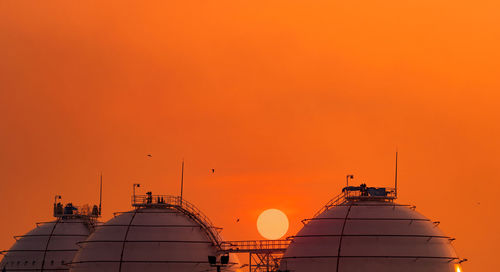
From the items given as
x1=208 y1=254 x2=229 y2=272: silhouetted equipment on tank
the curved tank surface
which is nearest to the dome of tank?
x1=208 y1=254 x2=229 y2=272: silhouetted equipment on tank

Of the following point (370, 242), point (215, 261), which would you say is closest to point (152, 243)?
point (215, 261)

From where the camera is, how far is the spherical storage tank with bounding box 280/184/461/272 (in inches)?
4006

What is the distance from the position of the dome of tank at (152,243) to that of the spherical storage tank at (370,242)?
8840mm

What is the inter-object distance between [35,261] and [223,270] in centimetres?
3041

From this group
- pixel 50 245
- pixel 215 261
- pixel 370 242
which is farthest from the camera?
pixel 50 245

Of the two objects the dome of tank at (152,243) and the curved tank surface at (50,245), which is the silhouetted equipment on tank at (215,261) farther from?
the curved tank surface at (50,245)

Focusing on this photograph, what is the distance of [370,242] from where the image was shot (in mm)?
102500

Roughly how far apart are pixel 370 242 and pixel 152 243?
19602mm

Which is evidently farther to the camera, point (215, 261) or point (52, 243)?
point (52, 243)

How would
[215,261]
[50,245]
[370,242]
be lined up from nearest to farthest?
[370,242], [215,261], [50,245]

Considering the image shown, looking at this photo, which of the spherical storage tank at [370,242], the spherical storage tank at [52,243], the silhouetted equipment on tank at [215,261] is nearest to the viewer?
the spherical storage tank at [370,242]

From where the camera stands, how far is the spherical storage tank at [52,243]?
13475cm

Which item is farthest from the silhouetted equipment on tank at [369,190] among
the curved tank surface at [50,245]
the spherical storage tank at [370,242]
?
the curved tank surface at [50,245]

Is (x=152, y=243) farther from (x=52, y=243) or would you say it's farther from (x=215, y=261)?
(x=52, y=243)
